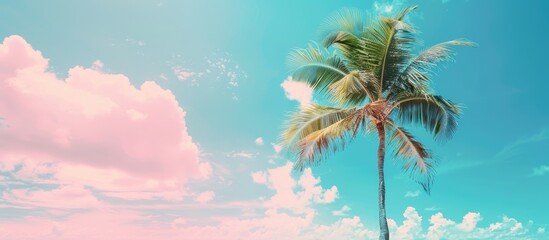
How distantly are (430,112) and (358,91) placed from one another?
8.03ft

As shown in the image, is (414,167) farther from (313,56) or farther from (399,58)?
(313,56)

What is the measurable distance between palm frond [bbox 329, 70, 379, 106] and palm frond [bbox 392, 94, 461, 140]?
33.9 inches

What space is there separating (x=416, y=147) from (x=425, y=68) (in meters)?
2.54

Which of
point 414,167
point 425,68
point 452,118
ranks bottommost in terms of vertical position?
point 414,167

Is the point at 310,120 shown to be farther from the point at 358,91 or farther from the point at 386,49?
the point at 386,49

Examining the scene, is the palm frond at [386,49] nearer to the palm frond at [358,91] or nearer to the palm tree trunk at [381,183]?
the palm frond at [358,91]

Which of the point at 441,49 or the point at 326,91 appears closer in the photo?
the point at 441,49

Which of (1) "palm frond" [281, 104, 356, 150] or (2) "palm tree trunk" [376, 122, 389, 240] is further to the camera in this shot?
(1) "palm frond" [281, 104, 356, 150]

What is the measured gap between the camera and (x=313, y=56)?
15984 millimetres

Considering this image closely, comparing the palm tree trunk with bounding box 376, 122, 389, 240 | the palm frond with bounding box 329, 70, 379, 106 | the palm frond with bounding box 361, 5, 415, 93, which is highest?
the palm frond with bounding box 361, 5, 415, 93

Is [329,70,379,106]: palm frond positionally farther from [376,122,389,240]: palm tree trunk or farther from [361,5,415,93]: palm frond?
[376,122,389,240]: palm tree trunk

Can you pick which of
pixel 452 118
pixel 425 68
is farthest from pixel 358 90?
pixel 452 118

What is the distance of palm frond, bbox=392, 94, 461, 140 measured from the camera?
15047 millimetres

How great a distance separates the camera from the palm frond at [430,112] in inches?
592
